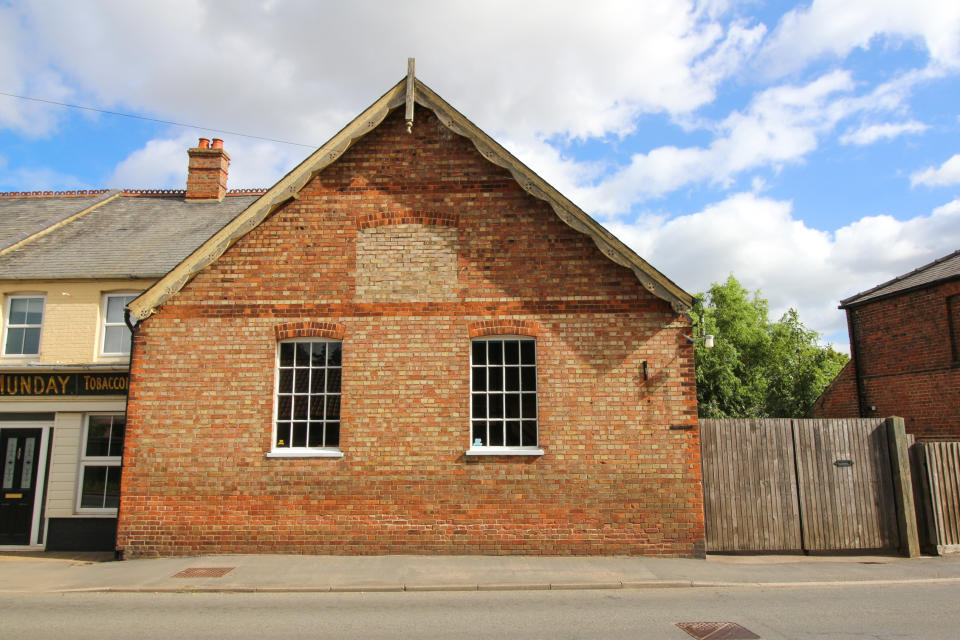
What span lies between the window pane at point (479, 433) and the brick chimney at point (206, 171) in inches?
427

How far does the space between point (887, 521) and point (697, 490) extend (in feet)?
11.2

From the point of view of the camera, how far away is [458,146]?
1130 centimetres

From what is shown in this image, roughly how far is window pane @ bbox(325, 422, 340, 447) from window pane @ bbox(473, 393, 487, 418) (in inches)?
89.7

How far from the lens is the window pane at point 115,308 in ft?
42.7

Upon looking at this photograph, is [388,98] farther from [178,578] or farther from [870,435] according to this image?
[870,435]

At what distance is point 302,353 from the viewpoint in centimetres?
1094

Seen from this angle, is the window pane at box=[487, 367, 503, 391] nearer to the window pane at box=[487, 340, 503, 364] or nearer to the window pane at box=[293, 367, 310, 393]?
the window pane at box=[487, 340, 503, 364]

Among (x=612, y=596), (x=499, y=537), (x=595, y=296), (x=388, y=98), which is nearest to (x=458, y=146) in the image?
(x=388, y=98)

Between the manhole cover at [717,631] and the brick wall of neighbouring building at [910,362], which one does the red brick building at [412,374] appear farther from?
the brick wall of neighbouring building at [910,362]

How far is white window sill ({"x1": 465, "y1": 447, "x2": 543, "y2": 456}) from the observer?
33.6 feet

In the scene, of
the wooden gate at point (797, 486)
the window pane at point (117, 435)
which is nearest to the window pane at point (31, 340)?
the window pane at point (117, 435)

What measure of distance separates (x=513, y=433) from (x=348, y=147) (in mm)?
5649

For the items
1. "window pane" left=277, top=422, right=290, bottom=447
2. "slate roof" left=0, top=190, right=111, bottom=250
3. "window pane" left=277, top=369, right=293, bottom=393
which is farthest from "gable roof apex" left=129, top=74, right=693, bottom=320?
"slate roof" left=0, top=190, right=111, bottom=250

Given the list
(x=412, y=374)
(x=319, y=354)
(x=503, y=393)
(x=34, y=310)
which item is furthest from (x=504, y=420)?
(x=34, y=310)
